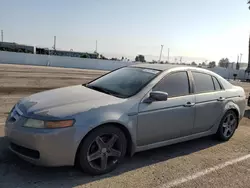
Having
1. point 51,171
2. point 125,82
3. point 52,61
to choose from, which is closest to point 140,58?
point 52,61

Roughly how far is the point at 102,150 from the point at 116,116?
51 cm

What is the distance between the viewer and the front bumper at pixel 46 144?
3.57m

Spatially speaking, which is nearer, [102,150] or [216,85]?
[102,150]

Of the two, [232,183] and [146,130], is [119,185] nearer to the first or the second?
[146,130]

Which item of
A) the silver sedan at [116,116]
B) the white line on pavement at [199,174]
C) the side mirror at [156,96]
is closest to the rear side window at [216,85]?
the silver sedan at [116,116]

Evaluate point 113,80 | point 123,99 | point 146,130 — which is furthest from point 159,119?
point 113,80

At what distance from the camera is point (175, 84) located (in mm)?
4918

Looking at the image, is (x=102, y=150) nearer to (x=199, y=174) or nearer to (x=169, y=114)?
(x=169, y=114)

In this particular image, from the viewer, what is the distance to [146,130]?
436 cm

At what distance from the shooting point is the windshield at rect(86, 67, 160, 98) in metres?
4.51

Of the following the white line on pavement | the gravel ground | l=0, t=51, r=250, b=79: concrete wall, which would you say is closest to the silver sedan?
the gravel ground

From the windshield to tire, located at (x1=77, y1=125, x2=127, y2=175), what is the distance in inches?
26.0

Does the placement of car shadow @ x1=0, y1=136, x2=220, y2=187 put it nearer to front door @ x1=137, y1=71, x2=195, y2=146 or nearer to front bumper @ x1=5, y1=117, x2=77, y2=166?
front bumper @ x1=5, y1=117, x2=77, y2=166

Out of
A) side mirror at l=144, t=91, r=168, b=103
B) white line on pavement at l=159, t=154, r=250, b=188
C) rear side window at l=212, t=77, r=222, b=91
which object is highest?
rear side window at l=212, t=77, r=222, b=91
